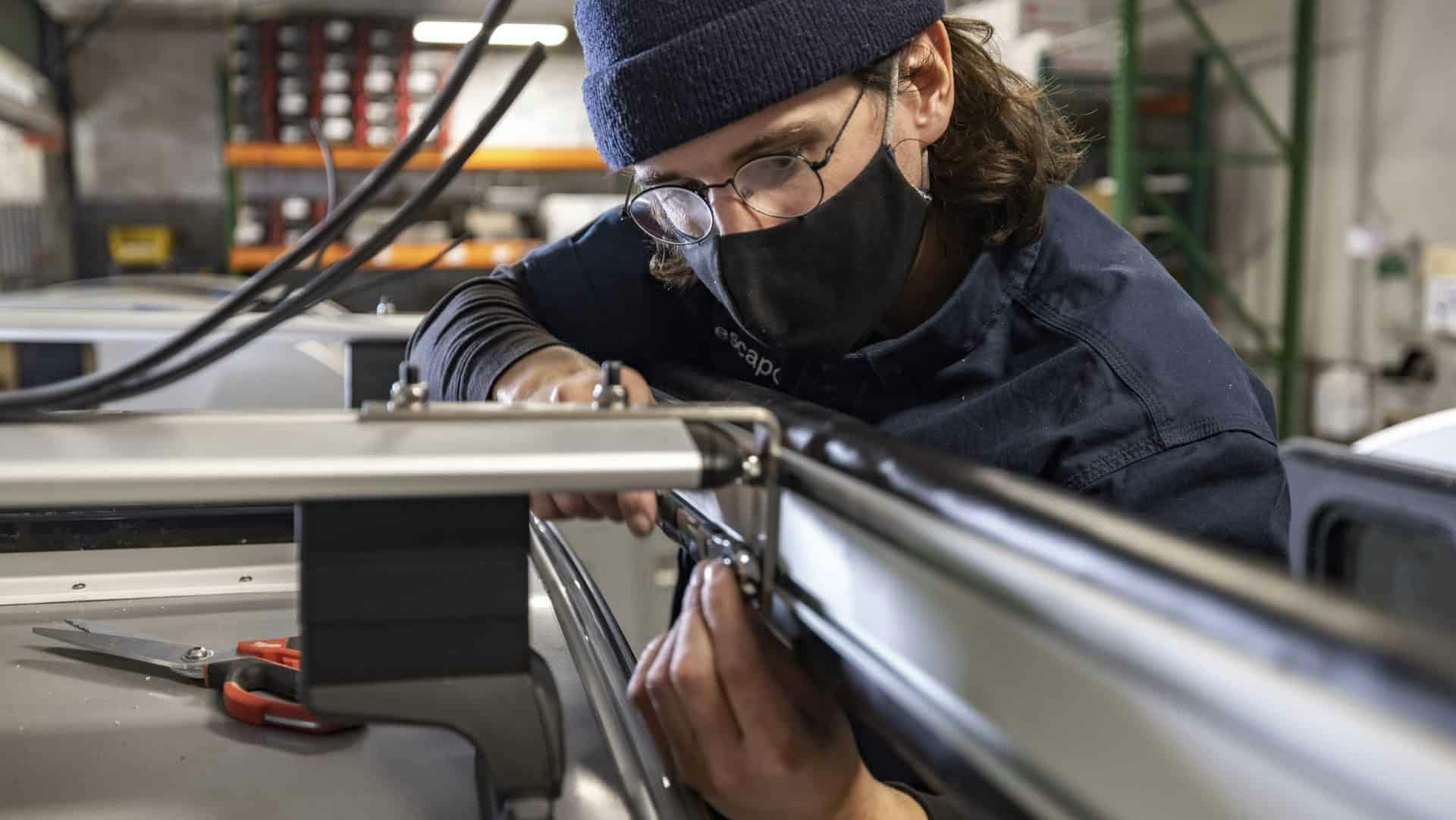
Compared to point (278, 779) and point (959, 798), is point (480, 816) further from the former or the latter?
point (959, 798)

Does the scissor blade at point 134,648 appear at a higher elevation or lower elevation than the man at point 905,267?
lower

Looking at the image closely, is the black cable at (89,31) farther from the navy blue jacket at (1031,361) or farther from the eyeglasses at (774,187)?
the eyeglasses at (774,187)

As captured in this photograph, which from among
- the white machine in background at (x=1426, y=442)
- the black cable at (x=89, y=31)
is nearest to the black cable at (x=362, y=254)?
the white machine in background at (x=1426, y=442)

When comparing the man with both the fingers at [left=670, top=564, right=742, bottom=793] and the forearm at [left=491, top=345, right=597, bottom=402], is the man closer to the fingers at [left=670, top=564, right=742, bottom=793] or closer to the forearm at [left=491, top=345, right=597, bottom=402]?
the forearm at [left=491, top=345, right=597, bottom=402]

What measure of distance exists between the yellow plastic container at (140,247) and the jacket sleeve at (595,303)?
17.7 feet

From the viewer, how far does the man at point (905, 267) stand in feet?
2.61

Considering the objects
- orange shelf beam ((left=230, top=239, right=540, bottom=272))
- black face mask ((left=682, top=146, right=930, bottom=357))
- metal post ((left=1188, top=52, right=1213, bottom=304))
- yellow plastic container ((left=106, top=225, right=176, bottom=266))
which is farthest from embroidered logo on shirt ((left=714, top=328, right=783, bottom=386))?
yellow plastic container ((left=106, top=225, right=176, bottom=266))

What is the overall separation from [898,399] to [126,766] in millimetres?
673

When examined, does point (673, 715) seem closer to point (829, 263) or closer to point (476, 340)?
point (829, 263)

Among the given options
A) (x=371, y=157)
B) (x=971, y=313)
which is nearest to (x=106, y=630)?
(x=971, y=313)

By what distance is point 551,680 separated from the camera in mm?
488

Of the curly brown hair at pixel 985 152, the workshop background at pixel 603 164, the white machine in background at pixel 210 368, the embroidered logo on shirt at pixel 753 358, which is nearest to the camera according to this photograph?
the curly brown hair at pixel 985 152

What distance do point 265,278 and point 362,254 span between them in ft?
0.19

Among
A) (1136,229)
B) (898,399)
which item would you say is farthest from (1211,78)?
(898,399)
